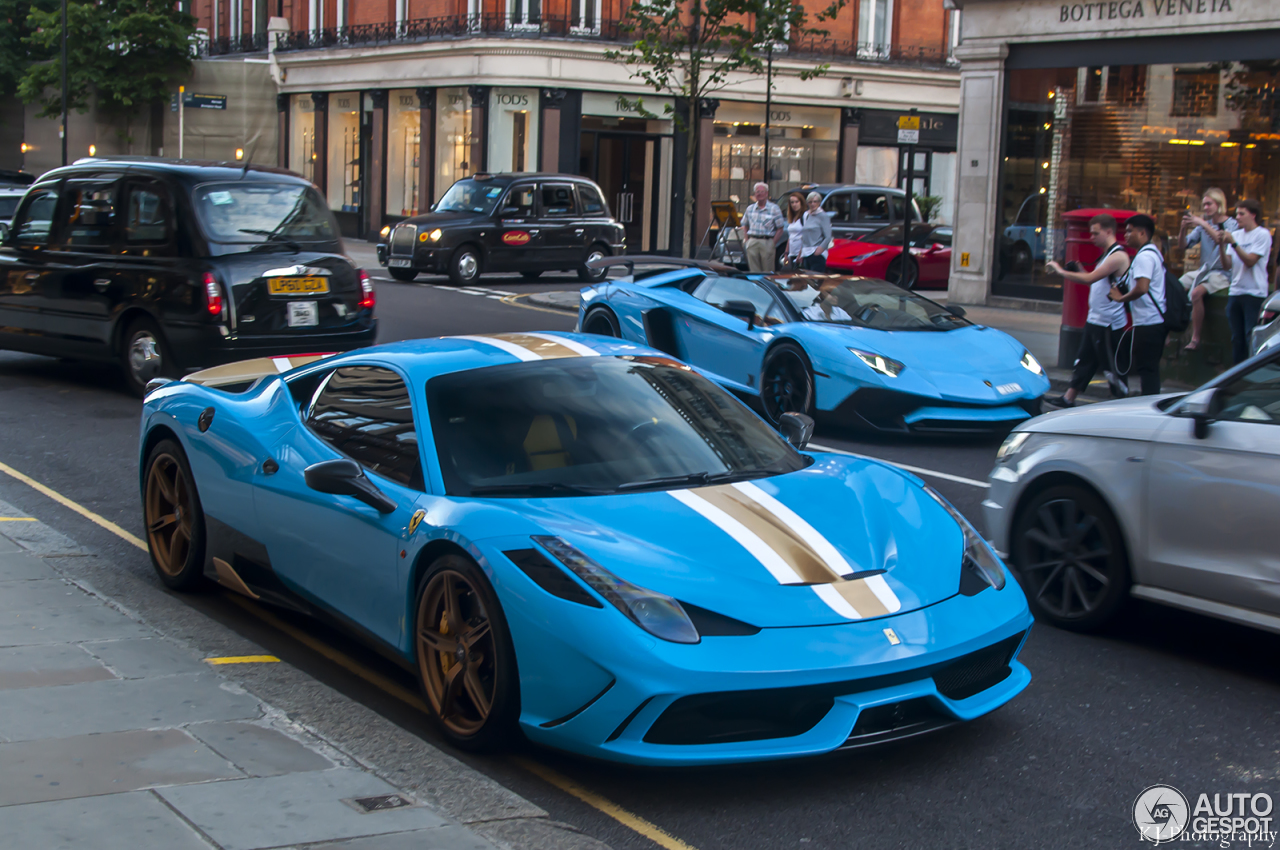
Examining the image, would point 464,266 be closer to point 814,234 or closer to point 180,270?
point 814,234

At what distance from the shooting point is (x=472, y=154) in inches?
1383

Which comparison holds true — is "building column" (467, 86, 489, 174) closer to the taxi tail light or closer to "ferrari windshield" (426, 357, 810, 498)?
the taxi tail light

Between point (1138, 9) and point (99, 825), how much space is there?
63.4ft

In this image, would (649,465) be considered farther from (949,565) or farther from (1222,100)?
(1222,100)

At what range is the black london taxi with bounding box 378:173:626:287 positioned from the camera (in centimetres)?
2472

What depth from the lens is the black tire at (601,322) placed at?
41.2 ft

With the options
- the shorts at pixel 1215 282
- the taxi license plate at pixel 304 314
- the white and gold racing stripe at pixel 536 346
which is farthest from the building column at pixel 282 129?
the white and gold racing stripe at pixel 536 346

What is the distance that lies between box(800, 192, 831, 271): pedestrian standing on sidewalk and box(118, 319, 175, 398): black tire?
10.3 metres

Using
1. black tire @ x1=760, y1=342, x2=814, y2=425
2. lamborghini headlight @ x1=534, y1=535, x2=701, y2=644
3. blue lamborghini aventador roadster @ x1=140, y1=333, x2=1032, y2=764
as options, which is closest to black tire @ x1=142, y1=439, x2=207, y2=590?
blue lamborghini aventador roadster @ x1=140, y1=333, x2=1032, y2=764

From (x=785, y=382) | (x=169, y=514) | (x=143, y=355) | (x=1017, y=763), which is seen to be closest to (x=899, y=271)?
(x=785, y=382)

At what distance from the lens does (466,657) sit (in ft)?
14.1

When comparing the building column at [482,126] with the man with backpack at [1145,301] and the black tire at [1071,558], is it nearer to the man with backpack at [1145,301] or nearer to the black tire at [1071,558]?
the man with backpack at [1145,301]

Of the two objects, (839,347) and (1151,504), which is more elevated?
(839,347)

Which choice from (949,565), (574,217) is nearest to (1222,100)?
(574,217)
